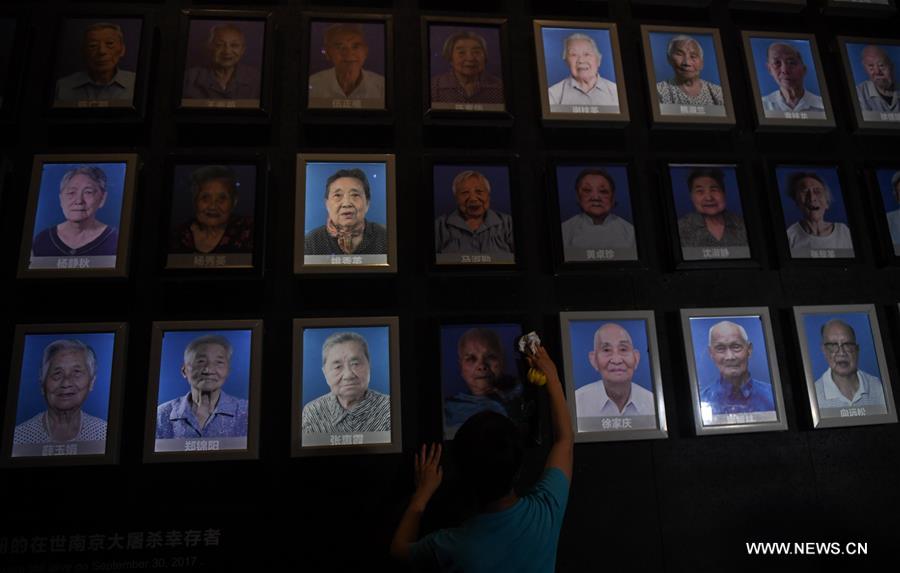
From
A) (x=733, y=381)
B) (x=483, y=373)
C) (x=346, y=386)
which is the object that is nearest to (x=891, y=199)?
(x=733, y=381)

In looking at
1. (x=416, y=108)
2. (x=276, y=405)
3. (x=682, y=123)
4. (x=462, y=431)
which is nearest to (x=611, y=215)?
(x=682, y=123)

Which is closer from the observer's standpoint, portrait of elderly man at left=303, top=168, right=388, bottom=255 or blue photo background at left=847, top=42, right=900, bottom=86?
portrait of elderly man at left=303, top=168, right=388, bottom=255

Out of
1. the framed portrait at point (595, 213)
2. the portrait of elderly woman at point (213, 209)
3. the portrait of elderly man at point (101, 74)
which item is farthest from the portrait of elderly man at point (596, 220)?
the portrait of elderly man at point (101, 74)

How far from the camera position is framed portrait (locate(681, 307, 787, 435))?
2.49 m

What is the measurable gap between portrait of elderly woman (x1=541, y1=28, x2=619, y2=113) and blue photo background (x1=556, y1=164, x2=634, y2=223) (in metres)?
0.25

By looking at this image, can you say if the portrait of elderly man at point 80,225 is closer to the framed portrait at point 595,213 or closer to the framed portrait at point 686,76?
the framed portrait at point 595,213

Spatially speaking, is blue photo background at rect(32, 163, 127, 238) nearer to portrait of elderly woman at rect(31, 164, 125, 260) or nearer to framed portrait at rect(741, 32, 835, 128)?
portrait of elderly woman at rect(31, 164, 125, 260)

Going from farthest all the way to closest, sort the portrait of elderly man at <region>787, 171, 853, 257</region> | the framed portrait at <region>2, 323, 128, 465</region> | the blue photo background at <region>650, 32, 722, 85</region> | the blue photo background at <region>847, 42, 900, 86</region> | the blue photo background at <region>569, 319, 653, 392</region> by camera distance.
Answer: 1. the blue photo background at <region>847, 42, 900, 86</region>
2. the blue photo background at <region>650, 32, 722, 85</region>
3. the portrait of elderly man at <region>787, 171, 853, 257</region>
4. the blue photo background at <region>569, 319, 653, 392</region>
5. the framed portrait at <region>2, 323, 128, 465</region>

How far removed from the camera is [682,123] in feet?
8.99

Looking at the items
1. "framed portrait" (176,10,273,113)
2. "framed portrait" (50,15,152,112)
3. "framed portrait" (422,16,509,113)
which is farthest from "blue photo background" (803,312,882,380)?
"framed portrait" (50,15,152,112)

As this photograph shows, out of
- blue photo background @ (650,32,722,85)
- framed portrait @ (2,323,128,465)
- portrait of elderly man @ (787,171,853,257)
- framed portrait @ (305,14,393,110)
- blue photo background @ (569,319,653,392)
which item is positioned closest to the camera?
framed portrait @ (2,323,128,465)

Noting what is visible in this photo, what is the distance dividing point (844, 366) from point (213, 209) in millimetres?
2640

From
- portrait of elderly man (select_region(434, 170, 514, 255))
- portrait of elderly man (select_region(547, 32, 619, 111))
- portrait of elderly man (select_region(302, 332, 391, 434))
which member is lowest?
portrait of elderly man (select_region(302, 332, 391, 434))

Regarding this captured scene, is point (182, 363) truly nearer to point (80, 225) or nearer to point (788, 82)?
point (80, 225)
